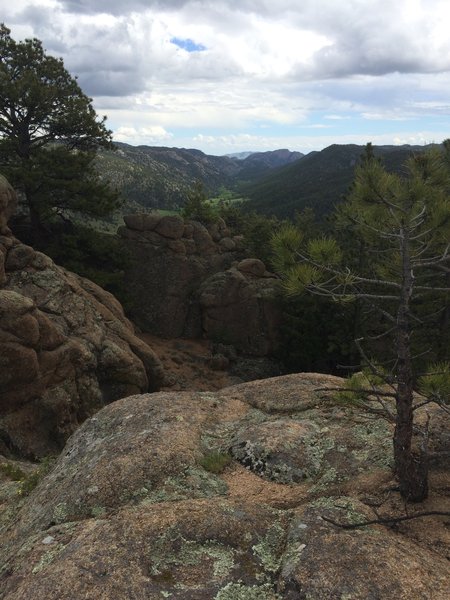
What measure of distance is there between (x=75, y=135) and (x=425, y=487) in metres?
35.7

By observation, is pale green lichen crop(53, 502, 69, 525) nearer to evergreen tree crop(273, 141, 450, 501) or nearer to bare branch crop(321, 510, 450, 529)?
bare branch crop(321, 510, 450, 529)

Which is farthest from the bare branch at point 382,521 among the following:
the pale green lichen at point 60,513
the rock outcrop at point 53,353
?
the rock outcrop at point 53,353

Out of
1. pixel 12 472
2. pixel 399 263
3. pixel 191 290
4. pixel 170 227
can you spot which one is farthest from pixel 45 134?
pixel 399 263

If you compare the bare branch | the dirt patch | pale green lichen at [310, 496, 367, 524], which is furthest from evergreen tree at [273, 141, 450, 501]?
the dirt patch

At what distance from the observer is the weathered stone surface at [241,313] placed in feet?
123

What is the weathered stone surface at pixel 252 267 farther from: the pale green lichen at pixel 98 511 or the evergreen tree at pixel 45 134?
the pale green lichen at pixel 98 511

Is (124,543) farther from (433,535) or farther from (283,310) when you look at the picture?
(283,310)

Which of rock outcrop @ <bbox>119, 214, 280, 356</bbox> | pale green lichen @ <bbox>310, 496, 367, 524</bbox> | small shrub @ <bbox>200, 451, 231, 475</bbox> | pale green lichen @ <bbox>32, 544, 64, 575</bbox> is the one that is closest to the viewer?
pale green lichen @ <bbox>32, 544, 64, 575</bbox>

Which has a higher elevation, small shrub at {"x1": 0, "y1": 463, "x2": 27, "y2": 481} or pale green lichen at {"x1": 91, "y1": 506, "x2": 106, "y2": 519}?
pale green lichen at {"x1": 91, "y1": 506, "x2": 106, "y2": 519}

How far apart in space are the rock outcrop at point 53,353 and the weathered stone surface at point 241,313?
38.6 ft

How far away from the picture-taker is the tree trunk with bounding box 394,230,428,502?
261 inches

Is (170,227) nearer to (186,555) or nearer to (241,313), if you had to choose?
(241,313)

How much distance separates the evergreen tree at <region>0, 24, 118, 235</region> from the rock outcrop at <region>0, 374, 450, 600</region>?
2543 centimetres

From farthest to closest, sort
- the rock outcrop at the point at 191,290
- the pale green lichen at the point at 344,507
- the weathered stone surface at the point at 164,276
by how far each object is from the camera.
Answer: the weathered stone surface at the point at 164,276 → the rock outcrop at the point at 191,290 → the pale green lichen at the point at 344,507
